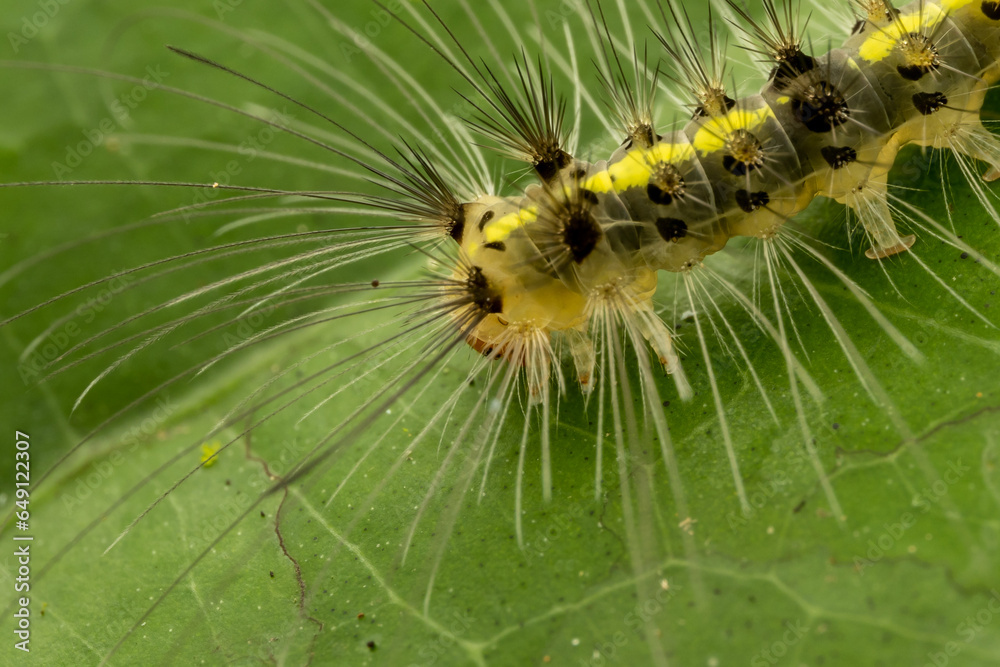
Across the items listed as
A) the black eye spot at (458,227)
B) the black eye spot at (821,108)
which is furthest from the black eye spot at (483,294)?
the black eye spot at (821,108)

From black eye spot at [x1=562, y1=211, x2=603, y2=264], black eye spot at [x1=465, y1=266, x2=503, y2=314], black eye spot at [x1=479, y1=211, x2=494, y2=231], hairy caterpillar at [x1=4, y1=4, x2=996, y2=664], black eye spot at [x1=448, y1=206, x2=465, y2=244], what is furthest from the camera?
black eye spot at [x1=448, y1=206, x2=465, y2=244]

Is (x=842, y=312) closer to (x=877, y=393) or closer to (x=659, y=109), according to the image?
(x=877, y=393)

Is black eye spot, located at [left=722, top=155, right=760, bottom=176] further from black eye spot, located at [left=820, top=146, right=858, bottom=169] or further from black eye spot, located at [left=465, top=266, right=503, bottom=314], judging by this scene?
black eye spot, located at [left=465, top=266, right=503, bottom=314]

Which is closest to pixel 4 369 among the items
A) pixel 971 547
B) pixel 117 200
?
pixel 117 200

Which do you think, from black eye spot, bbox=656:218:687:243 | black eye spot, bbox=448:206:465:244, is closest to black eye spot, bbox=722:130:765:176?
black eye spot, bbox=656:218:687:243

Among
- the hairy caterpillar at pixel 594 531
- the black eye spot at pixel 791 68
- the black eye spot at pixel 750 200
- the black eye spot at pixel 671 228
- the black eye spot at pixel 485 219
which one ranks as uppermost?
the black eye spot at pixel 485 219

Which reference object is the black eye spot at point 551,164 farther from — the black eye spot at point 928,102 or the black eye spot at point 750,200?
the black eye spot at point 928,102

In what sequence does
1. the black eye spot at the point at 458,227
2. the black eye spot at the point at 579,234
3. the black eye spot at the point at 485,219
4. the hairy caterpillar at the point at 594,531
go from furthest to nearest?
the black eye spot at the point at 458,227 < the black eye spot at the point at 485,219 < the black eye spot at the point at 579,234 < the hairy caterpillar at the point at 594,531
